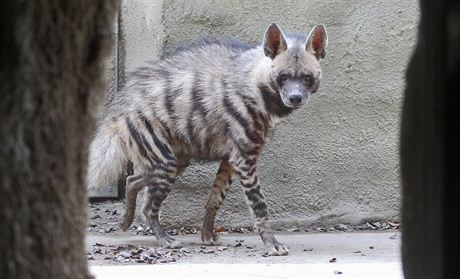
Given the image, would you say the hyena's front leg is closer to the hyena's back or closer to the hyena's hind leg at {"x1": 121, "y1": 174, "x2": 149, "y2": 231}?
the hyena's back

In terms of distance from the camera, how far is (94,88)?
6.32 feet

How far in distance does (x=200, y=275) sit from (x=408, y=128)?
7.61ft

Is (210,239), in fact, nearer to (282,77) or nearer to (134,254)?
(134,254)

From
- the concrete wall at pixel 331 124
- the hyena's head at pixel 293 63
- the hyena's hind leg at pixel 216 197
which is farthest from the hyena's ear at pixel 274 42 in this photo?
the concrete wall at pixel 331 124

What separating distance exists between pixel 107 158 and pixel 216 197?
0.86 meters

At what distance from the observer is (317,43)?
6.74 metres

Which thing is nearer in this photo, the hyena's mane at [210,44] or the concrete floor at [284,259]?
the concrete floor at [284,259]

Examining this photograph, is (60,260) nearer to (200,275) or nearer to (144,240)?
(200,275)

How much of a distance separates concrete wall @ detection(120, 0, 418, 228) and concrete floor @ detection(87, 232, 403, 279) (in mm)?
305

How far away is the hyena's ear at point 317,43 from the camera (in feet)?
22.0

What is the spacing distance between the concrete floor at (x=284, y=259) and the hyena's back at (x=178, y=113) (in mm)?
635

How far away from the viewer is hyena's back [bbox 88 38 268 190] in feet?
22.2

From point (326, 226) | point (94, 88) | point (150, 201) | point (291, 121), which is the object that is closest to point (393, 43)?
point (291, 121)

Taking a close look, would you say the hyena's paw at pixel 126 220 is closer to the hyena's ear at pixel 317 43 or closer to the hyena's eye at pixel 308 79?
the hyena's eye at pixel 308 79
